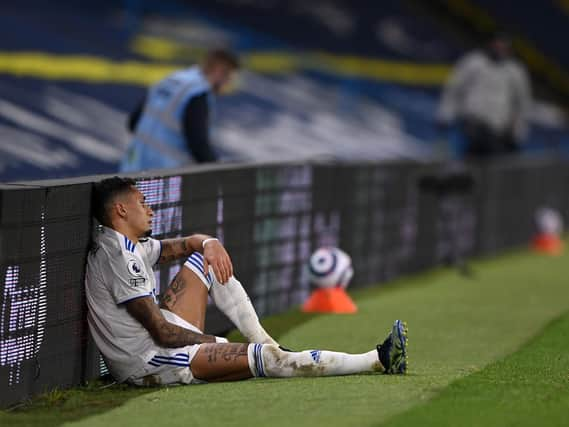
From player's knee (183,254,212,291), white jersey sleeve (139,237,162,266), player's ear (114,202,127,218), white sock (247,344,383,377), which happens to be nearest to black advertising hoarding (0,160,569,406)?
player's ear (114,202,127,218)

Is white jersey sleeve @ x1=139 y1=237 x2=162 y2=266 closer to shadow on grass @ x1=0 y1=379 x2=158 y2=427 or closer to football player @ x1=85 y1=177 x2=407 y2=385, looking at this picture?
football player @ x1=85 y1=177 x2=407 y2=385

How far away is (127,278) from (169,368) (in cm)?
51

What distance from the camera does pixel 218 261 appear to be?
24.5ft

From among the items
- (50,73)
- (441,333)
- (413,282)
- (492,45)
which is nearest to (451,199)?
(413,282)

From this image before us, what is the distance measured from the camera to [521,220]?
60.6 ft

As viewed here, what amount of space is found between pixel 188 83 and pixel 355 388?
15.2 feet

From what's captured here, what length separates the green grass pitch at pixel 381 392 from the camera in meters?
6.29

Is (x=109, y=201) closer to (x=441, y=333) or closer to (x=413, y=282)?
(x=441, y=333)

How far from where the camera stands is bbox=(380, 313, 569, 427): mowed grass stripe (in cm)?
618

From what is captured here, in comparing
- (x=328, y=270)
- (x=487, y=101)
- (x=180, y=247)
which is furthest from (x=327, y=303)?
(x=487, y=101)

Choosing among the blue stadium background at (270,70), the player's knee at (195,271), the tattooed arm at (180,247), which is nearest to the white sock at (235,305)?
the player's knee at (195,271)

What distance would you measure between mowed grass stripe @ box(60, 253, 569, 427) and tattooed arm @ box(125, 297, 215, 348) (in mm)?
248

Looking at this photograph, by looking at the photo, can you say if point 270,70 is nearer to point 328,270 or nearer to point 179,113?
point 179,113

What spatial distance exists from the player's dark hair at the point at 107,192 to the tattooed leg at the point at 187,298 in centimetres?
56
